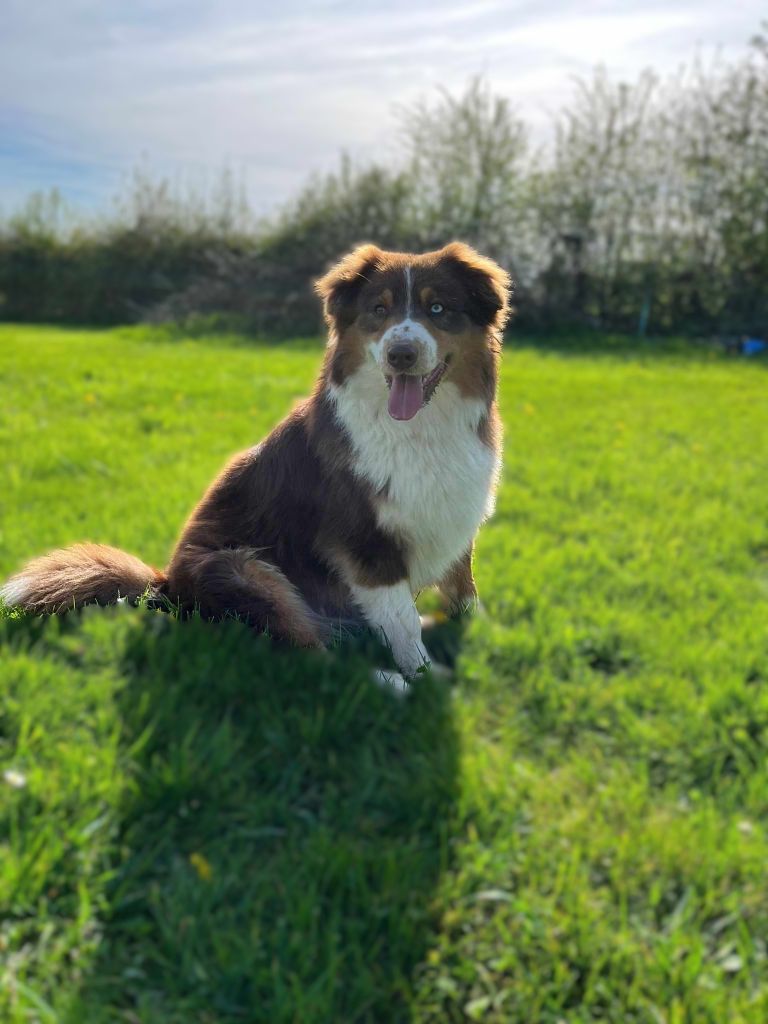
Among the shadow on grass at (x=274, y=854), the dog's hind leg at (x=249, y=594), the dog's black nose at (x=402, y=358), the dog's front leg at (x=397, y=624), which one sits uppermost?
the dog's black nose at (x=402, y=358)

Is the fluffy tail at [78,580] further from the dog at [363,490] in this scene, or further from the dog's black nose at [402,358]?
the dog's black nose at [402,358]

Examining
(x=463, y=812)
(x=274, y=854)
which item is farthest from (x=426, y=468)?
(x=463, y=812)

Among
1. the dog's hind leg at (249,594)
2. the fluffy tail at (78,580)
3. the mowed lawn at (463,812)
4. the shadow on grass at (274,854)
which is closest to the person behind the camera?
the dog's hind leg at (249,594)

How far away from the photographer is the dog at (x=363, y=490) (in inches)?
26.8

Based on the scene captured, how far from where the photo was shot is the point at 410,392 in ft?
2.30

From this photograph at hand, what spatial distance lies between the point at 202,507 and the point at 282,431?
11 cm

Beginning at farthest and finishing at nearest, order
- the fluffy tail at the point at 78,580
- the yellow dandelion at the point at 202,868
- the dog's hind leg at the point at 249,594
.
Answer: the yellow dandelion at the point at 202,868 → the fluffy tail at the point at 78,580 → the dog's hind leg at the point at 249,594

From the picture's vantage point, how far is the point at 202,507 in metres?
0.77

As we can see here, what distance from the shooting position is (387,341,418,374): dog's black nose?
726mm

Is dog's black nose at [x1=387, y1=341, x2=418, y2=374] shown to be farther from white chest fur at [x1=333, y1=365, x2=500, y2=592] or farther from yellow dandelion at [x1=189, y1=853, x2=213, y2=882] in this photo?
yellow dandelion at [x1=189, y1=853, x2=213, y2=882]

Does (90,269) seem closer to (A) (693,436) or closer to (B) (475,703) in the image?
(A) (693,436)

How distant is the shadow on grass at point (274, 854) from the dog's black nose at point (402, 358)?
3234 mm

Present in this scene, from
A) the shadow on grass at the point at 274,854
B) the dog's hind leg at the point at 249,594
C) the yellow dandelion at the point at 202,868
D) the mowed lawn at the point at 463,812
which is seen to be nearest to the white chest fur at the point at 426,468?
the dog's hind leg at the point at 249,594

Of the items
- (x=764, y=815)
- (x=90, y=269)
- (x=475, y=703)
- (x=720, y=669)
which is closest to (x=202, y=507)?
(x=90, y=269)
